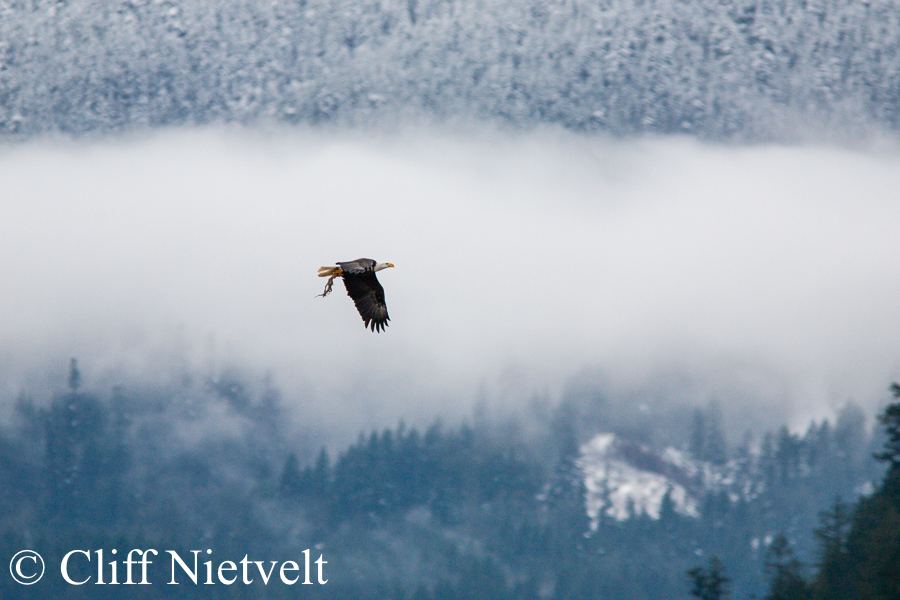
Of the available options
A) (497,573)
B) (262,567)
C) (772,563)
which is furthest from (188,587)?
(772,563)

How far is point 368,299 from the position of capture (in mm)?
30078

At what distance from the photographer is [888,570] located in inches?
1622

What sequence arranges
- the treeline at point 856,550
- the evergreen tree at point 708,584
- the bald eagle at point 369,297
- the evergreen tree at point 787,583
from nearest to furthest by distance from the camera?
1. the bald eagle at point 369,297
2. the treeline at point 856,550
3. the evergreen tree at point 708,584
4. the evergreen tree at point 787,583

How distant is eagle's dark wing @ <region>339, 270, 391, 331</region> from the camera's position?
29.7 m

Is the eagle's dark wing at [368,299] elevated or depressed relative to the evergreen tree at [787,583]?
elevated

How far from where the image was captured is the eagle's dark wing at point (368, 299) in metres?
29.7

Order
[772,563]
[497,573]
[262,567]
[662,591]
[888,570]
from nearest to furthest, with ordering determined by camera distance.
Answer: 1. [888,570]
2. [772,563]
3. [662,591]
4. [497,573]
5. [262,567]

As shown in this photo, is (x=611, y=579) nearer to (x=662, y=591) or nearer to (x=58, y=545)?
(x=662, y=591)

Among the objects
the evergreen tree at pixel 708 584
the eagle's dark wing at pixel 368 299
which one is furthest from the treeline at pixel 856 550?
the eagle's dark wing at pixel 368 299

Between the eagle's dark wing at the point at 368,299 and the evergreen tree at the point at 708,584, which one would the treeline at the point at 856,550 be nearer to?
the evergreen tree at the point at 708,584

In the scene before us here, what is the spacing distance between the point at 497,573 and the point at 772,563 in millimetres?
138617

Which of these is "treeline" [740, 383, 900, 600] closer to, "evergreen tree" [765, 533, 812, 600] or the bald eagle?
"evergreen tree" [765, 533, 812, 600]

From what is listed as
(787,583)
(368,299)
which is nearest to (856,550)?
(787,583)

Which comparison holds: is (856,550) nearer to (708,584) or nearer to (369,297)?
(708,584)
